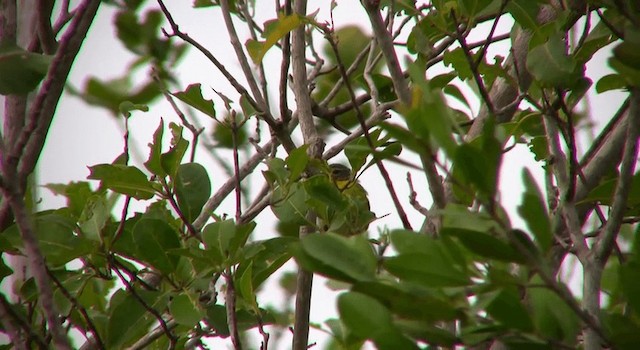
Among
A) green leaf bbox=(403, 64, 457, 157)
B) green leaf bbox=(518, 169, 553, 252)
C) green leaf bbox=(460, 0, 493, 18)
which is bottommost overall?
green leaf bbox=(518, 169, 553, 252)

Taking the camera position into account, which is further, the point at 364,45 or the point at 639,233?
the point at 364,45

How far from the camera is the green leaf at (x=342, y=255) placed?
58cm

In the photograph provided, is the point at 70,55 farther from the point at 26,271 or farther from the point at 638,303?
the point at 638,303

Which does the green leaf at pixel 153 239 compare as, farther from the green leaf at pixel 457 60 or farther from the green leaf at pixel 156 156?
the green leaf at pixel 457 60

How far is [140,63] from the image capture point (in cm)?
174

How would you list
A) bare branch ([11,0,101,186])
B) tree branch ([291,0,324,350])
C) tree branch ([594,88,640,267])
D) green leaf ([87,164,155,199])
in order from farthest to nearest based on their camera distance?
tree branch ([291,0,324,350]) → green leaf ([87,164,155,199]) → bare branch ([11,0,101,186]) → tree branch ([594,88,640,267])

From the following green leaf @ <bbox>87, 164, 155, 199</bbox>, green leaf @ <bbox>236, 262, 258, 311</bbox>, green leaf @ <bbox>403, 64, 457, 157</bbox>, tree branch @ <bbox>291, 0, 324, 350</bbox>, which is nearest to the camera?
green leaf @ <bbox>403, 64, 457, 157</bbox>

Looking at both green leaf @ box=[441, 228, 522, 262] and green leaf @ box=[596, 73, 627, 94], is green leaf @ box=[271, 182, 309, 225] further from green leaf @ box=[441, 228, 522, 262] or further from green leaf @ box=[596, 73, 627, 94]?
green leaf @ box=[441, 228, 522, 262]

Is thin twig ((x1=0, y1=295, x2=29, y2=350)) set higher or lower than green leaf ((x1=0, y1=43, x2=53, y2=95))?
lower

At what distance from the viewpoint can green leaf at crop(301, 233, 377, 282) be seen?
0.58 meters

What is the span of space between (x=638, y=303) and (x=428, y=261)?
16 cm

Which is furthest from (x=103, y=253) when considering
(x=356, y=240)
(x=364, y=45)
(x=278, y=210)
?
(x=364, y=45)

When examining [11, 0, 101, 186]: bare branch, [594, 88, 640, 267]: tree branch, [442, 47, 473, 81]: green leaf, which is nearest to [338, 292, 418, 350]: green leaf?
[594, 88, 640, 267]: tree branch

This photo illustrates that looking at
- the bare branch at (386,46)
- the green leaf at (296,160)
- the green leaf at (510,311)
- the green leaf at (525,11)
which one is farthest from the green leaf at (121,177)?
the green leaf at (510,311)
